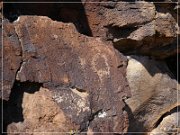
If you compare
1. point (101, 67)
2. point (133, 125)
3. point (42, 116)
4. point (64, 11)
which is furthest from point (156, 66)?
point (42, 116)

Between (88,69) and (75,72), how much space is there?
0.16m

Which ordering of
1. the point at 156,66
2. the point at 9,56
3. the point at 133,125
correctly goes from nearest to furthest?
the point at 9,56
the point at 133,125
the point at 156,66

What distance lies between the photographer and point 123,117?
393cm

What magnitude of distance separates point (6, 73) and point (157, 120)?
7.37 feet

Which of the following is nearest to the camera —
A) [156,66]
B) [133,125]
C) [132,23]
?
[132,23]

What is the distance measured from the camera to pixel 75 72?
3893 mm

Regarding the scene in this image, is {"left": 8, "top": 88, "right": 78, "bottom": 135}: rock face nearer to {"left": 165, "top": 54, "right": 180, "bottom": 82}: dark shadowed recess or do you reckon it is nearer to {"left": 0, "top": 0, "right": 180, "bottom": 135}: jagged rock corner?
{"left": 0, "top": 0, "right": 180, "bottom": 135}: jagged rock corner

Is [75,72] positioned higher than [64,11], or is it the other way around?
[64,11]

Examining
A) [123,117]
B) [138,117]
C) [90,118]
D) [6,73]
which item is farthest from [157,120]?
[6,73]

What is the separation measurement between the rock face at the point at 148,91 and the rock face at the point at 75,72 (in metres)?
0.73

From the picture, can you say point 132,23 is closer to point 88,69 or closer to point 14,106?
point 88,69

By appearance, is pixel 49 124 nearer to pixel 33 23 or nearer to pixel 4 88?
pixel 4 88

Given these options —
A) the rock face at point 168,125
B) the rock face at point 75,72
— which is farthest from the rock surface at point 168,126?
the rock face at point 75,72

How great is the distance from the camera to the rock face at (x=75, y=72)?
12.1ft
